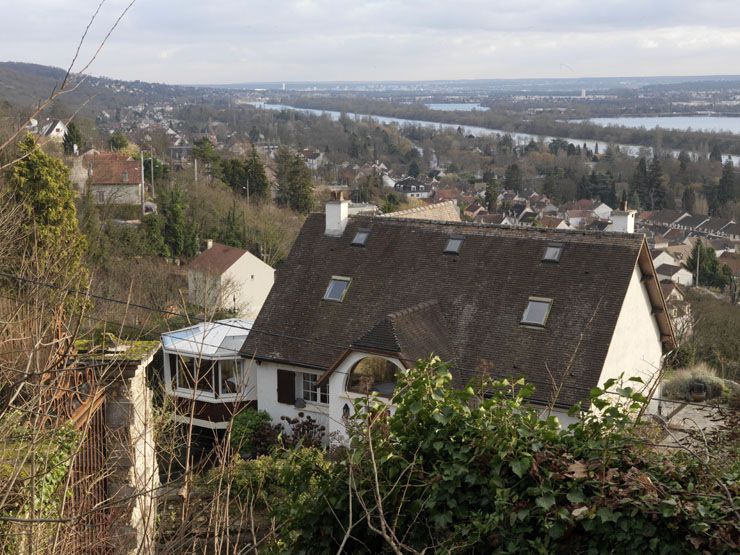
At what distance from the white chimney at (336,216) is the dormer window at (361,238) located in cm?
48

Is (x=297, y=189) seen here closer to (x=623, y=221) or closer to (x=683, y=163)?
(x=623, y=221)

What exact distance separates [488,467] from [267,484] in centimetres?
644

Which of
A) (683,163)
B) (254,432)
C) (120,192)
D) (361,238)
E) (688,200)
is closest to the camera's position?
(254,432)

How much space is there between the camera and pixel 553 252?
16.9 metres

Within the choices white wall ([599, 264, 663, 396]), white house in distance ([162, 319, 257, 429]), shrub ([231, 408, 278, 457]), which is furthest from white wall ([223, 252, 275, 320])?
white wall ([599, 264, 663, 396])

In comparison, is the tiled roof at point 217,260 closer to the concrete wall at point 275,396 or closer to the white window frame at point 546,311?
the concrete wall at point 275,396

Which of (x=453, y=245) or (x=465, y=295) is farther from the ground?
(x=453, y=245)

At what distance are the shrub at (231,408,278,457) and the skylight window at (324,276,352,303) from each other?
9.29 feet

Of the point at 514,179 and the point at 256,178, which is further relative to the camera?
the point at 514,179

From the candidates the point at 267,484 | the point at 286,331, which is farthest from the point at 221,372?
the point at 267,484

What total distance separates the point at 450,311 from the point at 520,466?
36.6 feet

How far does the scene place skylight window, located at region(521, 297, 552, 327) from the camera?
52.3ft

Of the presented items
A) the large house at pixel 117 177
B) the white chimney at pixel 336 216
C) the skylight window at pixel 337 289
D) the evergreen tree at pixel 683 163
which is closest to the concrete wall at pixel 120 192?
the large house at pixel 117 177

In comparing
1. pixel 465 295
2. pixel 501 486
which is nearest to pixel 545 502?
pixel 501 486
